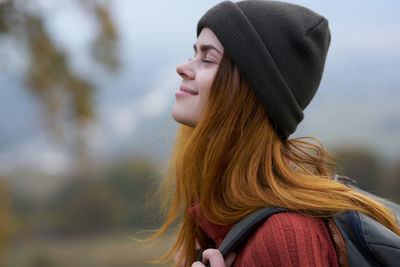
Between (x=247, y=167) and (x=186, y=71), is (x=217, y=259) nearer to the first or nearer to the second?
(x=247, y=167)

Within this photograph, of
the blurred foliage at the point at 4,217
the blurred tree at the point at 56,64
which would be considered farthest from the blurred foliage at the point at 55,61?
the blurred foliage at the point at 4,217

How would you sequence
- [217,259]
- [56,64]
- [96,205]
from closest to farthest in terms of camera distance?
[217,259] < [56,64] < [96,205]

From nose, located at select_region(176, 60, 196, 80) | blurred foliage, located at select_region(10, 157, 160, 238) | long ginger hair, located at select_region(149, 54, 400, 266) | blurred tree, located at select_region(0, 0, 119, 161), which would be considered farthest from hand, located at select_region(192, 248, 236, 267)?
blurred foliage, located at select_region(10, 157, 160, 238)

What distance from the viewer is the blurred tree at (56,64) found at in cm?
489

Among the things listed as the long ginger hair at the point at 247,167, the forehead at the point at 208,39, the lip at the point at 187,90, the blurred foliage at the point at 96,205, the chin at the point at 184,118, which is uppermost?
the forehead at the point at 208,39

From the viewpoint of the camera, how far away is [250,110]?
1596 mm

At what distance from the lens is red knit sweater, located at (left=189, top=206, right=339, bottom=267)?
1.25 m

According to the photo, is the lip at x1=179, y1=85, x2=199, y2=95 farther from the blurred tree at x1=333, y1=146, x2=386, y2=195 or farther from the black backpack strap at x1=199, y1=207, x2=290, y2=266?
the blurred tree at x1=333, y1=146, x2=386, y2=195

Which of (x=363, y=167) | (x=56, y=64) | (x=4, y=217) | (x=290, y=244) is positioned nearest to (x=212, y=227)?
(x=290, y=244)

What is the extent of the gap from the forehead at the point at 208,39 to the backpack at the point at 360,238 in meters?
0.66

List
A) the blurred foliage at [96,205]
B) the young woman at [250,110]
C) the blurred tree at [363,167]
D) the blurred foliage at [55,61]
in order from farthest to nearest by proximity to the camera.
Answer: the blurred foliage at [96,205]
the blurred tree at [363,167]
the blurred foliage at [55,61]
the young woman at [250,110]

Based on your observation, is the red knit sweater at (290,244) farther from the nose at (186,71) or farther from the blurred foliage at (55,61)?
the blurred foliage at (55,61)

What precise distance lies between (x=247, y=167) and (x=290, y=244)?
1.24ft

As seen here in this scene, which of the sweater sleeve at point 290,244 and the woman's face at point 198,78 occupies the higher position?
the woman's face at point 198,78
